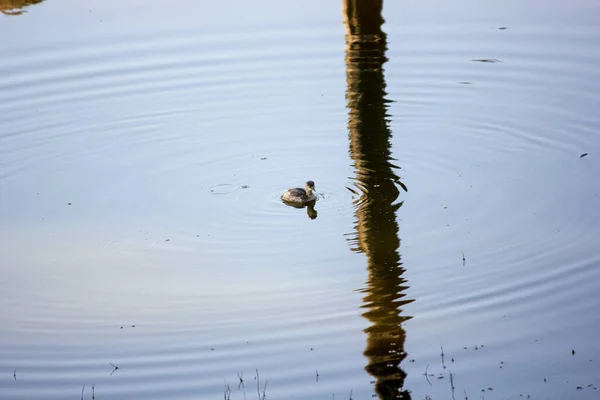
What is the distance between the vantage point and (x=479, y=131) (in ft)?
45.0

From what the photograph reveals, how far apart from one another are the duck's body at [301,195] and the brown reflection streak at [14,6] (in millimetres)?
11356

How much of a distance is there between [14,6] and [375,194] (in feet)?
40.3

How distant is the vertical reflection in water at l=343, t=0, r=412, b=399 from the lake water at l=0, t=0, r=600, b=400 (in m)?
0.03

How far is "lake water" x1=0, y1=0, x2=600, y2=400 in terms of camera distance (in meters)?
8.29

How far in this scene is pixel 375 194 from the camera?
469 inches

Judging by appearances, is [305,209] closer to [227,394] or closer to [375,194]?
[375,194]

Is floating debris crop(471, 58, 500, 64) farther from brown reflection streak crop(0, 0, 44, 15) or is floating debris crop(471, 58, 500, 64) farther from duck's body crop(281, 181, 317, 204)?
brown reflection streak crop(0, 0, 44, 15)

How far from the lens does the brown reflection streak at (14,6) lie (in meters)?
21.0

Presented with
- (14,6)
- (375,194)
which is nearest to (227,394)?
(375,194)

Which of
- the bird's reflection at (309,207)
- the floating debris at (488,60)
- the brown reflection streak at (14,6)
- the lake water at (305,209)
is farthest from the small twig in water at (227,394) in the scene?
the brown reflection streak at (14,6)

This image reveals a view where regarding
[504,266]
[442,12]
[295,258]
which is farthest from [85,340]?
[442,12]

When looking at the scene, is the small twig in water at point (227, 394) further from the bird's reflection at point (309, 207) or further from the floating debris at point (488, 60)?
the floating debris at point (488, 60)

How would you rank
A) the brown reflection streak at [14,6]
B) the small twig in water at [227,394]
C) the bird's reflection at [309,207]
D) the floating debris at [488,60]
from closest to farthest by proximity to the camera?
the small twig in water at [227,394] → the bird's reflection at [309,207] → the floating debris at [488,60] → the brown reflection streak at [14,6]

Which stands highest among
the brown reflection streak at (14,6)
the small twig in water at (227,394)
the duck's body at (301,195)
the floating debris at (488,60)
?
the brown reflection streak at (14,6)
